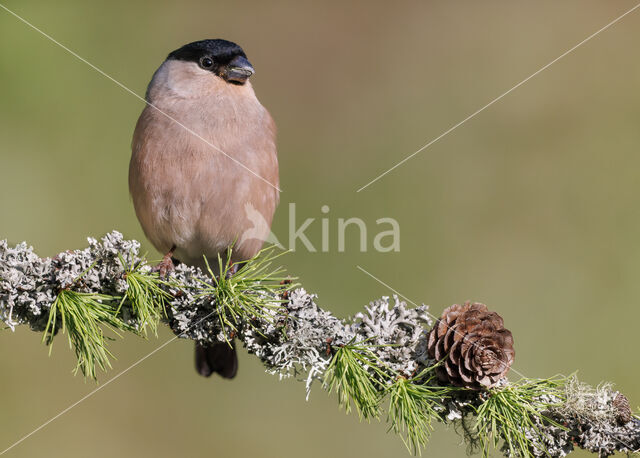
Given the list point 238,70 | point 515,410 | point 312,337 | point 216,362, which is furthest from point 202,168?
point 515,410

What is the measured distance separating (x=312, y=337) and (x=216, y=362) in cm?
181

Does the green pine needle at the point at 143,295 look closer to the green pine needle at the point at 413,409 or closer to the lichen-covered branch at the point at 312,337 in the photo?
the lichen-covered branch at the point at 312,337

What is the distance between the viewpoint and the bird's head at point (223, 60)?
3219mm

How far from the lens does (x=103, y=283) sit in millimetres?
1881

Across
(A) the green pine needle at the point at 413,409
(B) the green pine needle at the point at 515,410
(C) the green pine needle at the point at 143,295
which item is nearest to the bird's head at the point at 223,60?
(C) the green pine needle at the point at 143,295

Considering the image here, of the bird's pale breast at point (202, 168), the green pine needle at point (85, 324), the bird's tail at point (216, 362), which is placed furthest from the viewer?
the bird's tail at point (216, 362)

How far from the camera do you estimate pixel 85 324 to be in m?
1.79

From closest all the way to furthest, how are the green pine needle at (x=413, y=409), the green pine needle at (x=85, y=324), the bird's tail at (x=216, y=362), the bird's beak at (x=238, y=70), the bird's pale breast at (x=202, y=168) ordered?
1. the green pine needle at (x=413, y=409)
2. the green pine needle at (x=85, y=324)
3. the bird's pale breast at (x=202, y=168)
4. the bird's beak at (x=238, y=70)
5. the bird's tail at (x=216, y=362)

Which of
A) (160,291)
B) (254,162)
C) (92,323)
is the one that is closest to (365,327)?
(160,291)

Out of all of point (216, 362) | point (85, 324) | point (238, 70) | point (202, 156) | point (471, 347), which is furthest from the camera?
point (216, 362)

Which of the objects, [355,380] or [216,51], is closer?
[355,380]

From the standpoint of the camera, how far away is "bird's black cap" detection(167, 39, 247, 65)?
324cm

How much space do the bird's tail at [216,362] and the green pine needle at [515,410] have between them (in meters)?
1.99

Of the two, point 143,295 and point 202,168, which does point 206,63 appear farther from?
point 143,295
